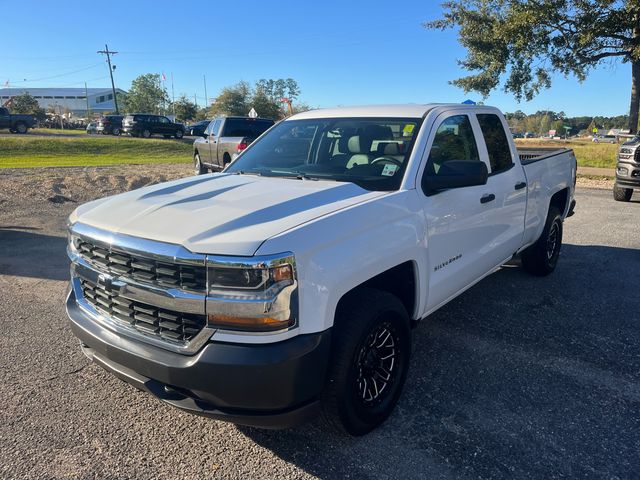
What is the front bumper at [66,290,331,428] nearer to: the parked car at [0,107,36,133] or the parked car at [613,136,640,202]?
the parked car at [613,136,640,202]

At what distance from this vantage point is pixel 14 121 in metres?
32.8

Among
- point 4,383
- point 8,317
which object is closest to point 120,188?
point 8,317

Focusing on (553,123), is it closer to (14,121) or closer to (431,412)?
(14,121)

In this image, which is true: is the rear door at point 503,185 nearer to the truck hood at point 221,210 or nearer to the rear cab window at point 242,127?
the truck hood at point 221,210

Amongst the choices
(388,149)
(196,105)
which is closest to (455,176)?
(388,149)

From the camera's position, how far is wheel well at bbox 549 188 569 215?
233 inches

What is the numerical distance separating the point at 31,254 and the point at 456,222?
5.86 meters

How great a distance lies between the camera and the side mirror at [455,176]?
3.18 meters

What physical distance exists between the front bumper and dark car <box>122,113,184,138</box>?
34.3 meters

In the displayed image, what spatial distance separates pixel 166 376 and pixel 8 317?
3090mm

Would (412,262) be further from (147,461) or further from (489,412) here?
(147,461)

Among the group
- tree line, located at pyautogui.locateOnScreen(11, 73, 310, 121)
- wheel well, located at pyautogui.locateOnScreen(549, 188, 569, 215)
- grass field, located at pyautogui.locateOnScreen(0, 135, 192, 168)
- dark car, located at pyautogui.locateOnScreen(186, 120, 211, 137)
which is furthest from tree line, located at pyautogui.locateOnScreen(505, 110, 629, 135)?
wheel well, located at pyautogui.locateOnScreen(549, 188, 569, 215)

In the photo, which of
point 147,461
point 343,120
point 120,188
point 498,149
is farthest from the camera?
point 120,188

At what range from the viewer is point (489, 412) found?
10.2 ft
